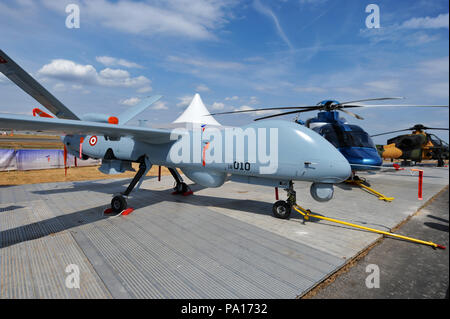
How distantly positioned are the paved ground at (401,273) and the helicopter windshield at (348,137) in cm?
555

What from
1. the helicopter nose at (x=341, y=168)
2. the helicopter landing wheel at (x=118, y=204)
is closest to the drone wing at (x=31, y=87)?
the helicopter landing wheel at (x=118, y=204)

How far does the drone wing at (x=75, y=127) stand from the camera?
170 inches

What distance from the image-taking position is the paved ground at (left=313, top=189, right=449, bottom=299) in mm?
3666

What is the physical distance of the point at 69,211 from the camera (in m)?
7.58

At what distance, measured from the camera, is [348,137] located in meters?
11.3

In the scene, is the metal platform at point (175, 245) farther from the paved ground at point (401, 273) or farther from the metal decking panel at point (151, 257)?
the paved ground at point (401, 273)

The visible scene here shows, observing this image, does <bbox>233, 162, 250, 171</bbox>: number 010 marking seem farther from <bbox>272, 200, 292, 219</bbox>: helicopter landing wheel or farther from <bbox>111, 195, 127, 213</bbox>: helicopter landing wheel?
<bbox>111, 195, 127, 213</bbox>: helicopter landing wheel

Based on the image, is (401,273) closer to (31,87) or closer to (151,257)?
(151,257)

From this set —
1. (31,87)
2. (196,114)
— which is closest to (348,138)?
(31,87)

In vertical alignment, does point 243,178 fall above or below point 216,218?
above

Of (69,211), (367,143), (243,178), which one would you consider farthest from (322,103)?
(69,211)

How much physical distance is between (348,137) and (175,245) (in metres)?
9.95
